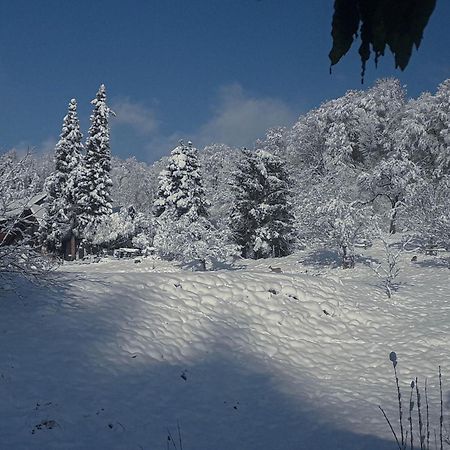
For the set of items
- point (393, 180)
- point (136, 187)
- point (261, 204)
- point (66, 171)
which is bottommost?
point (261, 204)

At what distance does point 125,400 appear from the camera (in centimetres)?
733

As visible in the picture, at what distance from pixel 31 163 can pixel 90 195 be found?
25116 mm

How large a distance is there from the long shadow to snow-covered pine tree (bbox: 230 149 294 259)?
22.7 metres

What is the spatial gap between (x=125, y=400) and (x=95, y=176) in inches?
1193

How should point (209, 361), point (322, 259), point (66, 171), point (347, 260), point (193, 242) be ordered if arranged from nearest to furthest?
point (209, 361)
point (347, 260)
point (193, 242)
point (322, 259)
point (66, 171)

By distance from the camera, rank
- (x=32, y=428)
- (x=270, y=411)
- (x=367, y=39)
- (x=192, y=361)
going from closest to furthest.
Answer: (x=367, y=39) < (x=32, y=428) < (x=270, y=411) < (x=192, y=361)

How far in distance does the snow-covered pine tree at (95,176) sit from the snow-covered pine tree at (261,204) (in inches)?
428

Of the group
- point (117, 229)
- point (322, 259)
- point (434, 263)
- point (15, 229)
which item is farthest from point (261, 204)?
point (15, 229)

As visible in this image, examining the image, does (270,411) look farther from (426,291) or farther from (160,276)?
(426,291)

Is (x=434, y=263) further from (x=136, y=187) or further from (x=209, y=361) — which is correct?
(x=136, y=187)

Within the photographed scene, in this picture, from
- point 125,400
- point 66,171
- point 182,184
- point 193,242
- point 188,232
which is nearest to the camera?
point 125,400

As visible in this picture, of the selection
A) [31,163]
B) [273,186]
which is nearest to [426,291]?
[31,163]

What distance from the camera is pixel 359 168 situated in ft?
130

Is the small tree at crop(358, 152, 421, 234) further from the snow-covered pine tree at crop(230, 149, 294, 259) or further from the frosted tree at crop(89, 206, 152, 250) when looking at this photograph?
the frosted tree at crop(89, 206, 152, 250)
